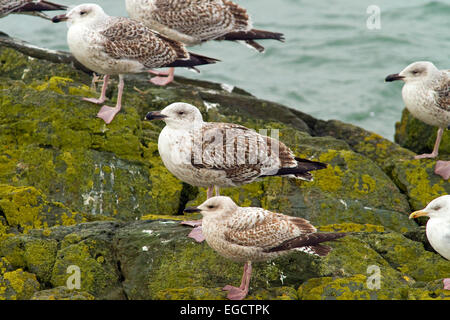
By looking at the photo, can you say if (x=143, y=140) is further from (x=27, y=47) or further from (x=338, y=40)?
(x=338, y=40)

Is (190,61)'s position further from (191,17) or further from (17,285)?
(17,285)

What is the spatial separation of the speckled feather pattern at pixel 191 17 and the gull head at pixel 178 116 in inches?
168

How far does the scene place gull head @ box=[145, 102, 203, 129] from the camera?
7539 mm

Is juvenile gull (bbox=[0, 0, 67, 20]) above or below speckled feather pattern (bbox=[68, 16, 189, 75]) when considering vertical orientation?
below

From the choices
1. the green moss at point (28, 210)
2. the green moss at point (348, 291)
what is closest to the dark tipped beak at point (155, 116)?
the green moss at point (28, 210)

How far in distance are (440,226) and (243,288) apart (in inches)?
79.7

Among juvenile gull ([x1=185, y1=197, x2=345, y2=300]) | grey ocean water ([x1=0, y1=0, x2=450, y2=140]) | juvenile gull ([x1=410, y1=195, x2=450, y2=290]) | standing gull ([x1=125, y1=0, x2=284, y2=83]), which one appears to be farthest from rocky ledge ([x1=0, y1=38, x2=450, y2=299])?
grey ocean water ([x1=0, y1=0, x2=450, y2=140])

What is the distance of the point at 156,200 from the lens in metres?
8.56

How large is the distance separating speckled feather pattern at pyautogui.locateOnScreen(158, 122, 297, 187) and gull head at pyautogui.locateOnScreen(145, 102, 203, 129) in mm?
67

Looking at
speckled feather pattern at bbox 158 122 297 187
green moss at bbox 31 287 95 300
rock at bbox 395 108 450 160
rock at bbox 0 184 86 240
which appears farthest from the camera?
rock at bbox 395 108 450 160

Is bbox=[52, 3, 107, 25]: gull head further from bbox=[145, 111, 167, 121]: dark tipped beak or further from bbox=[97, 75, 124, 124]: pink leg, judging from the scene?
bbox=[145, 111, 167, 121]: dark tipped beak

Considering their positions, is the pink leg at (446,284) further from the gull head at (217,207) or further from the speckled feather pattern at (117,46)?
the speckled feather pattern at (117,46)

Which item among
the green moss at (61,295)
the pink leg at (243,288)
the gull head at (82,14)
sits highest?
the gull head at (82,14)

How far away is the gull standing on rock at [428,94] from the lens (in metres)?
9.89
